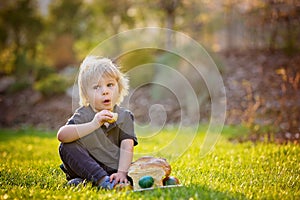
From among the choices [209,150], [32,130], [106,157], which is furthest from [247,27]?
[106,157]

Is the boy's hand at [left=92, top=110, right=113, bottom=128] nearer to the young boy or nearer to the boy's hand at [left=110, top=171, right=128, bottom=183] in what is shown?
the young boy

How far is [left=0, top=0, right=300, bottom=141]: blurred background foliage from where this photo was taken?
10.6 meters

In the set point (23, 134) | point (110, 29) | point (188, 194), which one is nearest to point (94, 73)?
point (188, 194)

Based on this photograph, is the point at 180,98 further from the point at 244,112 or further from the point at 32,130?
the point at 32,130

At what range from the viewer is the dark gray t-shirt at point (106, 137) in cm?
332

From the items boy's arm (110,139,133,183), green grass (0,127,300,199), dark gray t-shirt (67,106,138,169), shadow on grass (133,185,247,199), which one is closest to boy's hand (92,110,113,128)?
dark gray t-shirt (67,106,138,169)

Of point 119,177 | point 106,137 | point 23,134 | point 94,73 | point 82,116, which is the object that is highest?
point 94,73

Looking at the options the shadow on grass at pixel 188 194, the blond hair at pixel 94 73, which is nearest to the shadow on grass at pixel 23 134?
the blond hair at pixel 94 73

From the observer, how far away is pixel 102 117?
10.1ft

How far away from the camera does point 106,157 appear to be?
3350 mm

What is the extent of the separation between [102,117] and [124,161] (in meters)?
0.42

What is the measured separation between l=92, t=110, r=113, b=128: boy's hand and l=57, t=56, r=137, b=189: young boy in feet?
0.04

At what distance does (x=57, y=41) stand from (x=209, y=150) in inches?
407

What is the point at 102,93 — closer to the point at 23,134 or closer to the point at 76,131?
the point at 76,131
